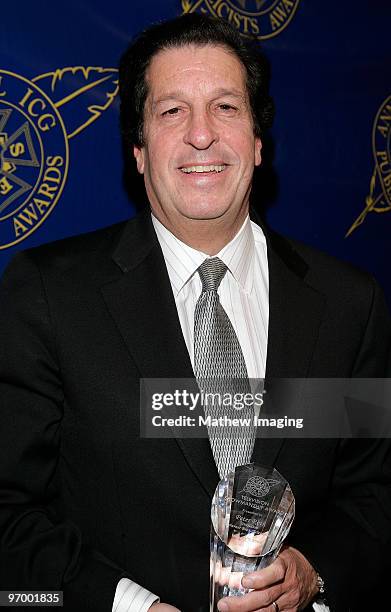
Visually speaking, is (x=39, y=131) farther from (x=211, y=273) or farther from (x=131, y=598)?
(x=131, y=598)

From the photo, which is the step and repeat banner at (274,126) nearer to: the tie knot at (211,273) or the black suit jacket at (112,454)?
the black suit jacket at (112,454)

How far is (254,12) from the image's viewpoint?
7.54 feet

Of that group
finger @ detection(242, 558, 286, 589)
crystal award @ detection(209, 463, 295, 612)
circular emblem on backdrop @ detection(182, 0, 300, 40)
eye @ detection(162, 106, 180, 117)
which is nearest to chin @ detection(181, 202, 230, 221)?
eye @ detection(162, 106, 180, 117)

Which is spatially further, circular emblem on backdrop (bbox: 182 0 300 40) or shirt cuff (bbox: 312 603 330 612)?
circular emblem on backdrop (bbox: 182 0 300 40)

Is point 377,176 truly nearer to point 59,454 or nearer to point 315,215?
point 315,215

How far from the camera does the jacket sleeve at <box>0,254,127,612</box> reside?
57.0 inches

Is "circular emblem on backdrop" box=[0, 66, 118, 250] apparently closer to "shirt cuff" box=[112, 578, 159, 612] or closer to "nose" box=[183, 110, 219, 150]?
"nose" box=[183, 110, 219, 150]

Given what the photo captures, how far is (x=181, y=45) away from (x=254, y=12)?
777mm

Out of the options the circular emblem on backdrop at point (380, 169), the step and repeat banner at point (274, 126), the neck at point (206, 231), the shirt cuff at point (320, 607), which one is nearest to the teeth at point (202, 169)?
the neck at point (206, 231)

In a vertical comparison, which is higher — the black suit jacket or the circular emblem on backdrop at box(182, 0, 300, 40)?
the circular emblem on backdrop at box(182, 0, 300, 40)

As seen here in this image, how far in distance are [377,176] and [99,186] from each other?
1098 mm

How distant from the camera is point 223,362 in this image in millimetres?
1552

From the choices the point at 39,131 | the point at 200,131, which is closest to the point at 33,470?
the point at 200,131

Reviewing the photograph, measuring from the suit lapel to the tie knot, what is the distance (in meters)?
0.08
